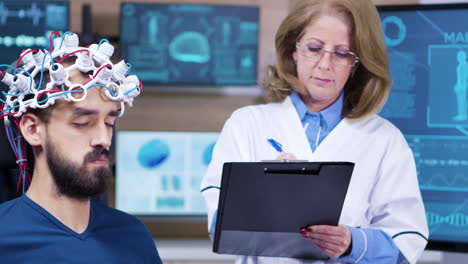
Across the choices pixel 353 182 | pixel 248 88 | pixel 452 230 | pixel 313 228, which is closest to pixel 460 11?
pixel 452 230

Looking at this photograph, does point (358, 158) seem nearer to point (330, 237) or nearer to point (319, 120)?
point (319, 120)

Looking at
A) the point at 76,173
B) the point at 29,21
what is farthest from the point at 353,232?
the point at 29,21

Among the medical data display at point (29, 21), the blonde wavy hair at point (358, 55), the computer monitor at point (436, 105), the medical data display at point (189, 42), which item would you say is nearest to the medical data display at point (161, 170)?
the medical data display at point (189, 42)

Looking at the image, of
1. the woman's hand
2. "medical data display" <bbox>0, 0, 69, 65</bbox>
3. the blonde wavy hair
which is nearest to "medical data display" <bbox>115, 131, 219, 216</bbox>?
"medical data display" <bbox>0, 0, 69, 65</bbox>

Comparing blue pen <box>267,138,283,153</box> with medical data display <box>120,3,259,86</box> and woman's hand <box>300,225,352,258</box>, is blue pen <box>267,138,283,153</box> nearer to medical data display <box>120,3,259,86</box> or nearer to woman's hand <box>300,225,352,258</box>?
woman's hand <box>300,225,352,258</box>

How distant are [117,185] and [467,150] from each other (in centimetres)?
172

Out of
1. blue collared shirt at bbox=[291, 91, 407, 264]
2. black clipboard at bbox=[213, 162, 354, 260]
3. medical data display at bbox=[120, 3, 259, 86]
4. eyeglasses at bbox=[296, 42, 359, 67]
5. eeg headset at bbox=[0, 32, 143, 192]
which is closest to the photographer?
eeg headset at bbox=[0, 32, 143, 192]

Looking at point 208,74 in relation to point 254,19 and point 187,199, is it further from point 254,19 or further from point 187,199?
point 187,199

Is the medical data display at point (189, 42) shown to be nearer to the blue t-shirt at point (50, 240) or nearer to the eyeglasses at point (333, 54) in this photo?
the eyeglasses at point (333, 54)

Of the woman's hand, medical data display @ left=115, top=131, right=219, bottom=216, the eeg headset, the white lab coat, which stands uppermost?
the eeg headset

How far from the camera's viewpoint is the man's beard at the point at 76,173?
4.83 feet

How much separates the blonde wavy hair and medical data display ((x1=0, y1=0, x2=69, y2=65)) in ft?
5.69

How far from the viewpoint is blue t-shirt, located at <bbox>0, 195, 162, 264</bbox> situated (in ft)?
4.79

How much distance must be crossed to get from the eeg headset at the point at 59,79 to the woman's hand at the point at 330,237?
53 centimetres
